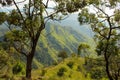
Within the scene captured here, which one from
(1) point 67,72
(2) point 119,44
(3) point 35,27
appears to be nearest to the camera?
(2) point 119,44

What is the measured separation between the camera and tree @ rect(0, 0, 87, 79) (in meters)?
31.9

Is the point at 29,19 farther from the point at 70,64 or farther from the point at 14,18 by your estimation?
the point at 70,64

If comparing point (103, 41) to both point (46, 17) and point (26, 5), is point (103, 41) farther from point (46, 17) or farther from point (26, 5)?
point (26, 5)

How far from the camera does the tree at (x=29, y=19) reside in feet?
105

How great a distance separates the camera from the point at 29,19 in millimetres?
32469

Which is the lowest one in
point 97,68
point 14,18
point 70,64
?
point 70,64

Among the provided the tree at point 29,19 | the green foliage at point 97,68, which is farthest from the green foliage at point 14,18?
the green foliage at point 97,68

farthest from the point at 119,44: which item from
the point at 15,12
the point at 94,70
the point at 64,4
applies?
the point at 15,12

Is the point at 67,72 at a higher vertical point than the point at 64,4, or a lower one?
lower

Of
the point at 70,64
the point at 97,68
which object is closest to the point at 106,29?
the point at 97,68

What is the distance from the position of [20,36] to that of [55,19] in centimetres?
422

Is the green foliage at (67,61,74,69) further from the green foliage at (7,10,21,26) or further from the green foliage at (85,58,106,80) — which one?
the green foliage at (7,10,21,26)

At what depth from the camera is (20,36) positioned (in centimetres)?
3350

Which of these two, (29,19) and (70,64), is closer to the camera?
(29,19)
